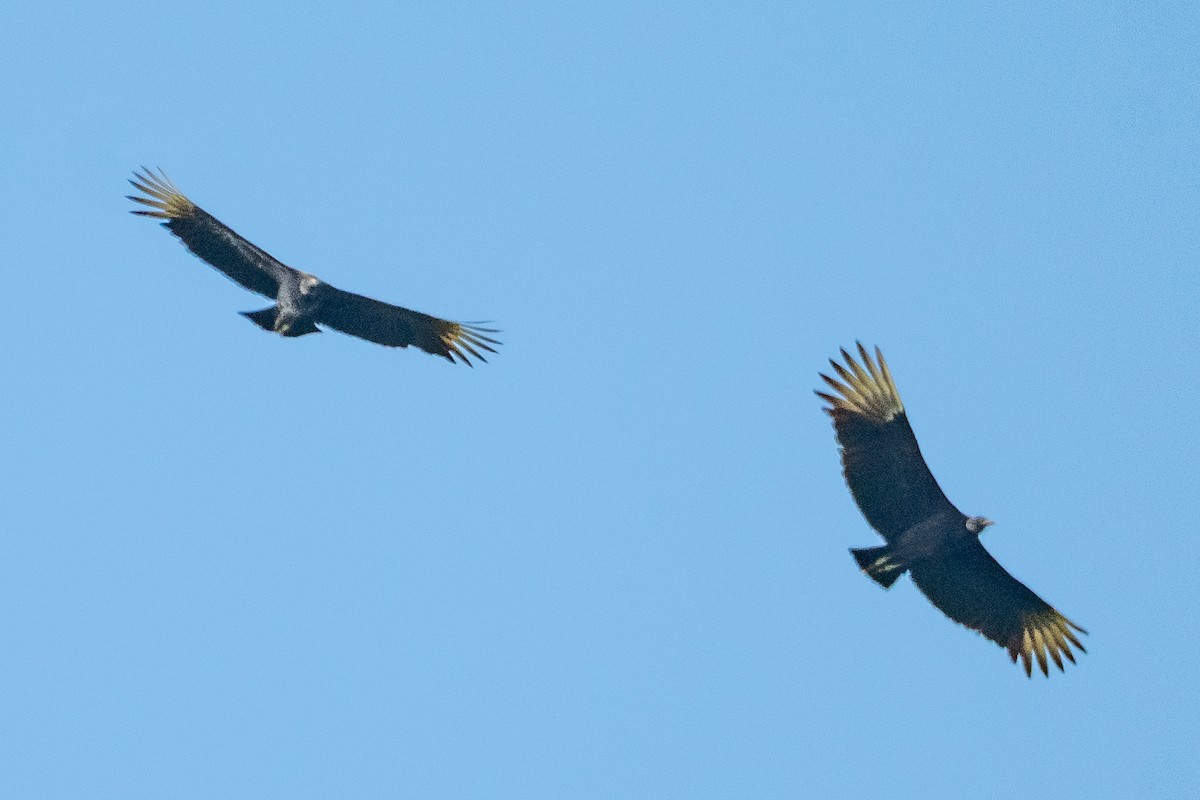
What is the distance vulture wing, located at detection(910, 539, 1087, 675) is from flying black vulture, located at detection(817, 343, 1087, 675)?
1cm

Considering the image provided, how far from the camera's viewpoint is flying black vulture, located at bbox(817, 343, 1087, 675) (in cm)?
1753

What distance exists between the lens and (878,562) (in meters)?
17.6

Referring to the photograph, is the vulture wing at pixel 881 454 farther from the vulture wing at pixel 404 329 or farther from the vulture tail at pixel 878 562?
the vulture wing at pixel 404 329

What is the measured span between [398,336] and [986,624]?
7838 mm

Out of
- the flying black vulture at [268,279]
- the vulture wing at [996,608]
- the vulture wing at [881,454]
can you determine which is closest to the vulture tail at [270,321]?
the flying black vulture at [268,279]

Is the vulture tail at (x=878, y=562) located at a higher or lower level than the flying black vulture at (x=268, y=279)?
lower

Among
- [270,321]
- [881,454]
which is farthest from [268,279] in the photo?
[881,454]

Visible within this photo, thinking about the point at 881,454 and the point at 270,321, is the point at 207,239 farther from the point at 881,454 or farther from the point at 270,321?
the point at 881,454

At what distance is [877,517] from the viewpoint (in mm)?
17672

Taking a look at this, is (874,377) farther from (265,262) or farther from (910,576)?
(265,262)

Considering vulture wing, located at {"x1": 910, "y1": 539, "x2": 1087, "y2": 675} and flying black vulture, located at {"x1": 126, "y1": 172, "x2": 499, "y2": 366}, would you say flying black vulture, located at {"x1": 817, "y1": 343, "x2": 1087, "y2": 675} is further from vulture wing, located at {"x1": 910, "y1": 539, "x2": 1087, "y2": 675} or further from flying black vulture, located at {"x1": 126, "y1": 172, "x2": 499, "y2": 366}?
flying black vulture, located at {"x1": 126, "y1": 172, "x2": 499, "y2": 366}

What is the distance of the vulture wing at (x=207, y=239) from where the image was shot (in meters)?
19.6

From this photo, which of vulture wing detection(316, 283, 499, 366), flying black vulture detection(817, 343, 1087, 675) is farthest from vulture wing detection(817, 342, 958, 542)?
vulture wing detection(316, 283, 499, 366)

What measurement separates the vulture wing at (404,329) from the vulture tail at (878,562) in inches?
215
